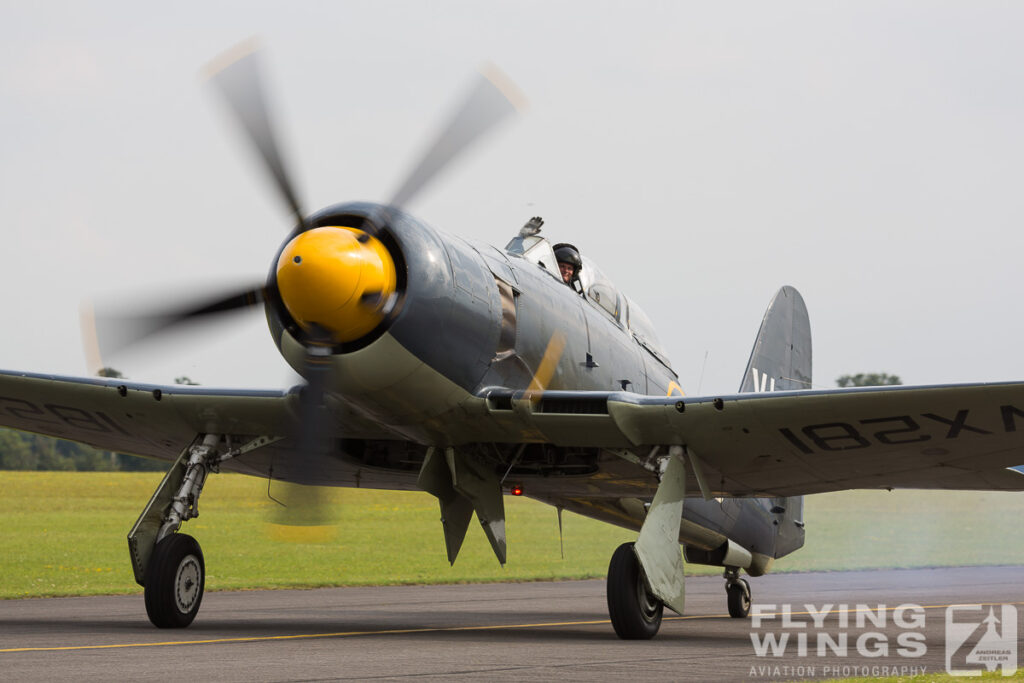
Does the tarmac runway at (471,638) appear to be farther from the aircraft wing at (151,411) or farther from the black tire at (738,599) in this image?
the aircraft wing at (151,411)

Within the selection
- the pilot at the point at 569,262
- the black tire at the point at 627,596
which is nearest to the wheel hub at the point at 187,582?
the black tire at the point at 627,596

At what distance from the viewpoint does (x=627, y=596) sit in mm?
11383

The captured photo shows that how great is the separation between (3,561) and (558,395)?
1521 cm

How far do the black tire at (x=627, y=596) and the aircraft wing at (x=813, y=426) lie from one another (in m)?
1.01

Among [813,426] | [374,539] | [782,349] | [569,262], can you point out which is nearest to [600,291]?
[569,262]

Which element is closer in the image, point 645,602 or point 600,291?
point 645,602

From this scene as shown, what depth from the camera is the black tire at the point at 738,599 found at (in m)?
16.3

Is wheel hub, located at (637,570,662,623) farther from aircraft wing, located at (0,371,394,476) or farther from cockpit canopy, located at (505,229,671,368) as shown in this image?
cockpit canopy, located at (505,229,671,368)

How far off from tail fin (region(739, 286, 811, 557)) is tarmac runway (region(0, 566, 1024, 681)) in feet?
3.82

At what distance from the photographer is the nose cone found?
915cm

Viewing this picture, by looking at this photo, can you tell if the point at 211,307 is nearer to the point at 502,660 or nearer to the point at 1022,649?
the point at 502,660

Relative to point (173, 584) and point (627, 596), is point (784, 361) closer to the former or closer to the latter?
point (627, 596)

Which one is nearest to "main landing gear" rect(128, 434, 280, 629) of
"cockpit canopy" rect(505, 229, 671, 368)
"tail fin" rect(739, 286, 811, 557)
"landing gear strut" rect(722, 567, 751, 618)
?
"cockpit canopy" rect(505, 229, 671, 368)

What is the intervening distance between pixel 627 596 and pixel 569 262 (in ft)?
11.4
